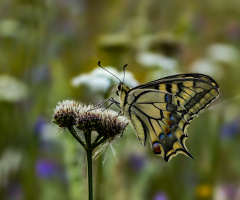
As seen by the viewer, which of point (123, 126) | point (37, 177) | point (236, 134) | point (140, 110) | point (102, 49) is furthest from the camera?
point (236, 134)

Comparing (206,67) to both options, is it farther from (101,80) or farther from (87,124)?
(87,124)

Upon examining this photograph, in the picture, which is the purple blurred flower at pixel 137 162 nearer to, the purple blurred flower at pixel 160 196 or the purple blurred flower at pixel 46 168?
the purple blurred flower at pixel 160 196

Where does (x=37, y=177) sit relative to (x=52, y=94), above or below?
below

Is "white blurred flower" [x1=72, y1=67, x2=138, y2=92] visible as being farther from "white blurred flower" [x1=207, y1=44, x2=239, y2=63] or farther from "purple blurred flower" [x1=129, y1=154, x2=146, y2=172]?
"white blurred flower" [x1=207, y1=44, x2=239, y2=63]

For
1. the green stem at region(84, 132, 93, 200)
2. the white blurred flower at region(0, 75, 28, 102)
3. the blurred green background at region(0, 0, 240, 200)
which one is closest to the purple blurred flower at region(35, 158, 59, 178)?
the blurred green background at region(0, 0, 240, 200)

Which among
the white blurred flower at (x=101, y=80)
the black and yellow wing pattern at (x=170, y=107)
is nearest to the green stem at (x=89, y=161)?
the black and yellow wing pattern at (x=170, y=107)

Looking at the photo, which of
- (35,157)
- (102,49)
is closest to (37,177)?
(35,157)

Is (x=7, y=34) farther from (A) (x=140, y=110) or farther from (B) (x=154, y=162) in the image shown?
(A) (x=140, y=110)
